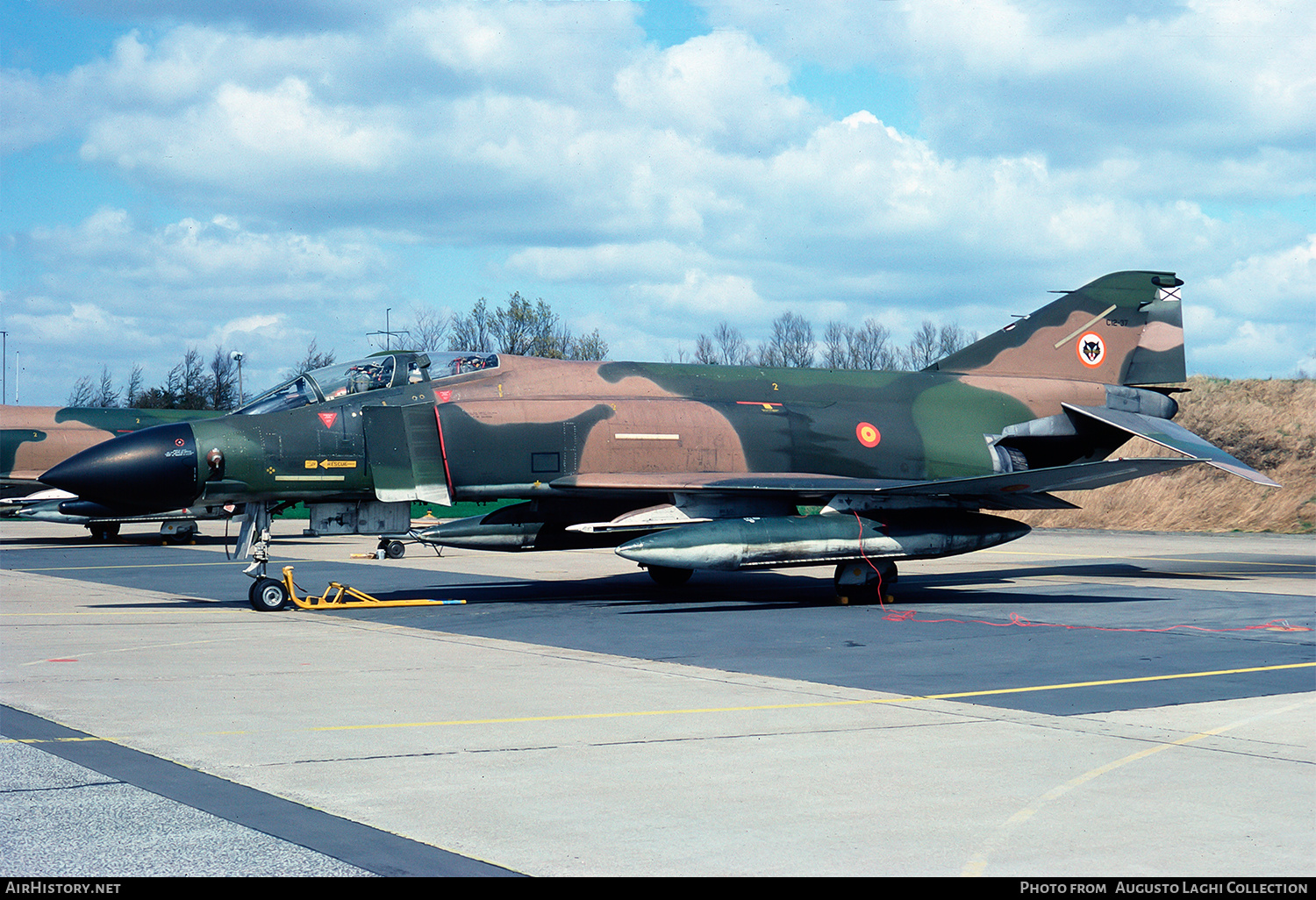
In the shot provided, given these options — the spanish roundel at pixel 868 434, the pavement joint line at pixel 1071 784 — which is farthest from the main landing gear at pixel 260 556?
the pavement joint line at pixel 1071 784

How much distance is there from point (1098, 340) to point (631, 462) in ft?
29.1

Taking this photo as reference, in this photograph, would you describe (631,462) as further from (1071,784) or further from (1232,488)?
(1232,488)

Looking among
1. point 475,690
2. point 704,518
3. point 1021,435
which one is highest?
point 1021,435

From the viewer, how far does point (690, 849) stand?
5.06m

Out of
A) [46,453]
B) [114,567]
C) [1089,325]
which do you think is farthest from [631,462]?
[46,453]

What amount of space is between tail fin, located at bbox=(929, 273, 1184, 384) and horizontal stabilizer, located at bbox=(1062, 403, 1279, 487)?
0.89 m

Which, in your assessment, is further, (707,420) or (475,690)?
(707,420)

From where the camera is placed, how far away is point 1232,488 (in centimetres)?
3981

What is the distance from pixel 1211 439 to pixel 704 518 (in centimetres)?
3764

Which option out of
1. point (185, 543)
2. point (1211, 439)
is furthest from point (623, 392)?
point (1211, 439)

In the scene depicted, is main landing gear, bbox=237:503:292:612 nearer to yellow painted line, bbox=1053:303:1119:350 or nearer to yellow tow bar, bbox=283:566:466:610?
yellow tow bar, bbox=283:566:466:610
